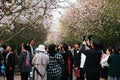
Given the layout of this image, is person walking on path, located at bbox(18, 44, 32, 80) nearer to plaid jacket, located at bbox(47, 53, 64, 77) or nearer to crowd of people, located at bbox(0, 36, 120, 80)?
crowd of people, located at bbox(0, 36, 120, 80)

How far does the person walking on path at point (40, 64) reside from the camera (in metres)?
15.1

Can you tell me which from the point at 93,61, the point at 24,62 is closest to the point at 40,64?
the point at 93,61

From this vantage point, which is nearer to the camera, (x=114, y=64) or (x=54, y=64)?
(x=54, y=64)

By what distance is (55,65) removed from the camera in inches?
574

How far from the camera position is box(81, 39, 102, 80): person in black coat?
1359 centimetres

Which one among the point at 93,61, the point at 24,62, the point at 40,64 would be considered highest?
the point at 93,61

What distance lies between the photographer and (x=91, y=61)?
1366 centimetres

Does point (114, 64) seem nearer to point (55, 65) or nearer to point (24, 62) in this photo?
point (55, 65)

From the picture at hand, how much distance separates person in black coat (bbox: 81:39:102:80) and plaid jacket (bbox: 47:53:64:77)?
1.16m

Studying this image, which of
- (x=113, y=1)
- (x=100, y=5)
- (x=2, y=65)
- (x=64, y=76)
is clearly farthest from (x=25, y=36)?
(x=64, y=76)

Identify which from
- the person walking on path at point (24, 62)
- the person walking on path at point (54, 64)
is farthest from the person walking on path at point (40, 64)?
the person walking on path at point (24, 62)

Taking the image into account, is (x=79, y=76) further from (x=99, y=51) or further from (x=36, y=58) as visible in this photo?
(x=99, y=51)

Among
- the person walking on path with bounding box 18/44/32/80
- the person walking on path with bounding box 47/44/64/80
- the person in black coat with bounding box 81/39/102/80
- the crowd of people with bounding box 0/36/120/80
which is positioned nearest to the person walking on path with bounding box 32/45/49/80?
the crowd of people with bounding box 0/36/120/80

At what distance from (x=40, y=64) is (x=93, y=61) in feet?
7.52
